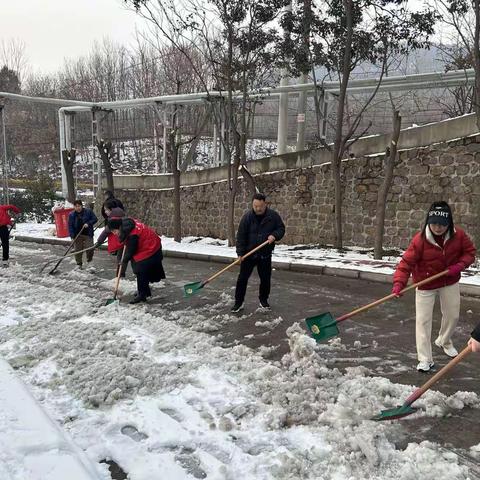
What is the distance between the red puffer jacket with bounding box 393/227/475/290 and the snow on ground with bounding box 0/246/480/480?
1.02 meters

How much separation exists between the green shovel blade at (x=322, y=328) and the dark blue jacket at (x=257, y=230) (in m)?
1.78

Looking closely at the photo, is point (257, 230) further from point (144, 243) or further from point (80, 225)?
point (80, 225)

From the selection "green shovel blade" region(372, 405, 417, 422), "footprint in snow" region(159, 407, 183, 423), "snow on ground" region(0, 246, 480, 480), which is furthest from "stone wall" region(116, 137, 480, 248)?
"footprint in snow" region(159, 407, 183, 423)

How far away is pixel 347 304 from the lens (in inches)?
285

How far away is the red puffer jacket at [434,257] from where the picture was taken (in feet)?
14.8

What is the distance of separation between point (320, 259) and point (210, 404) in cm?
698

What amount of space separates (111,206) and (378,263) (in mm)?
5295

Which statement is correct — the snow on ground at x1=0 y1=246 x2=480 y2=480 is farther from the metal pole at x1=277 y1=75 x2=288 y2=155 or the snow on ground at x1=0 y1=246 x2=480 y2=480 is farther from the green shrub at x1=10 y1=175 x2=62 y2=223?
the green shrub at x1=10 y1=175 x2=62 y2=223

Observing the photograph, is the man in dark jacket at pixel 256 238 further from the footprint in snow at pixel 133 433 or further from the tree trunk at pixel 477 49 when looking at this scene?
the tree trunk at pixel 477 49

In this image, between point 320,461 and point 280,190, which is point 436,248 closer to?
point 320,461

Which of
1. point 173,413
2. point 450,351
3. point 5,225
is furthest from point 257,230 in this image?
point 5,225

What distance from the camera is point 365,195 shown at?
12.3 m

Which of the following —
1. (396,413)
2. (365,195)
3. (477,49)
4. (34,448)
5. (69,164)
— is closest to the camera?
(34,448)

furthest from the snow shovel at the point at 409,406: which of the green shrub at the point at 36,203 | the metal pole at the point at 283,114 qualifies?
the green shrub at the point at 36,203
